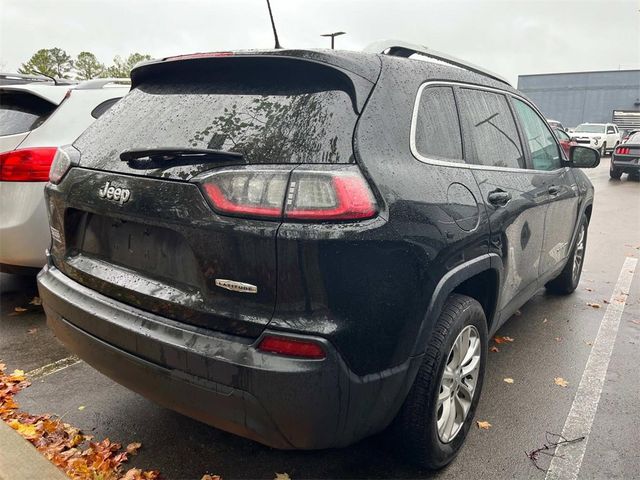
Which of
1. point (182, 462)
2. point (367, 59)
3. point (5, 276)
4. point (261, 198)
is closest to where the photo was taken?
point (261, 198)

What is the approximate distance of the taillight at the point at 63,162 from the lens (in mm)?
2420

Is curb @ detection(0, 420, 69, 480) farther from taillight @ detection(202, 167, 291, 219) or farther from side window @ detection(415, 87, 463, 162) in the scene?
side window @ detection(415, 87, 463, 162)

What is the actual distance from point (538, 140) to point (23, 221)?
3693mm

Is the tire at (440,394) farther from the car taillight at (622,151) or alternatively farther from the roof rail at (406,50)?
the car taillight at (622,151)

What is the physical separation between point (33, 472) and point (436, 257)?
1844 millimetres

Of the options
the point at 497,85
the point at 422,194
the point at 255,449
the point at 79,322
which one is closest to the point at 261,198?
the point at 422,194

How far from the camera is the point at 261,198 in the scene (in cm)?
178

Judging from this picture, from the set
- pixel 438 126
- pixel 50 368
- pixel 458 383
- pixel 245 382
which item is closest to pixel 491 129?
pixel 438 126

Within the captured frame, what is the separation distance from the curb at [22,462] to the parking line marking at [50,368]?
2.97 feet

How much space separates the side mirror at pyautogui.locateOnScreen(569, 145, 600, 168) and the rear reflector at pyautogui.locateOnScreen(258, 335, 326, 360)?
323 cm

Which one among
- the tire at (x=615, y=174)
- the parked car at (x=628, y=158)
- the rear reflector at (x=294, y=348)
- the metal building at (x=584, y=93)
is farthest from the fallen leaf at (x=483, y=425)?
the metal building at (x=584, y=93)

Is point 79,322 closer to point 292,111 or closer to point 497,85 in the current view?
point 292,111

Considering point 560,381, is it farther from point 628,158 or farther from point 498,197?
point 628,158

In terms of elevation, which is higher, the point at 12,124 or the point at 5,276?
the point at 12,124
